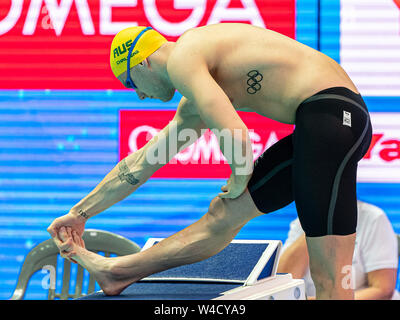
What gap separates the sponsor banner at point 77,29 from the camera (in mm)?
4898

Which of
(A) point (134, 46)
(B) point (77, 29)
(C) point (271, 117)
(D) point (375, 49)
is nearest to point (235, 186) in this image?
(C) point (271, 117)

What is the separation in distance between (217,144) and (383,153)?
1.18 m

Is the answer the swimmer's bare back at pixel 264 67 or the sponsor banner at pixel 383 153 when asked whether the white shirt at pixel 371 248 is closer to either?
the sponsor banner at pixel 383 153

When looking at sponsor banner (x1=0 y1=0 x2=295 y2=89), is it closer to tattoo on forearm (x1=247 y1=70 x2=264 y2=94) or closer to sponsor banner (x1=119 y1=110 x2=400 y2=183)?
sponsor banner (x1=119 y1=110 x2=400 y2=183)

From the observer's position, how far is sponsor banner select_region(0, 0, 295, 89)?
490 centimetres

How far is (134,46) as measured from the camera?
9.12ft

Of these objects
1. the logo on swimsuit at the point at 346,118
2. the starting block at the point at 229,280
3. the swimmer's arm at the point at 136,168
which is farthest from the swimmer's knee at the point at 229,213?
the logo on swimsuit at the point at 346,118

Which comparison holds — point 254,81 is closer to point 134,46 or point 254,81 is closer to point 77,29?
point 134,46

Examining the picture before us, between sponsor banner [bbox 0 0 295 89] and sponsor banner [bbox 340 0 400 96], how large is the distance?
1.49 ft

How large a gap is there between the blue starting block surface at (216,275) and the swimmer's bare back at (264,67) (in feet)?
2.71
